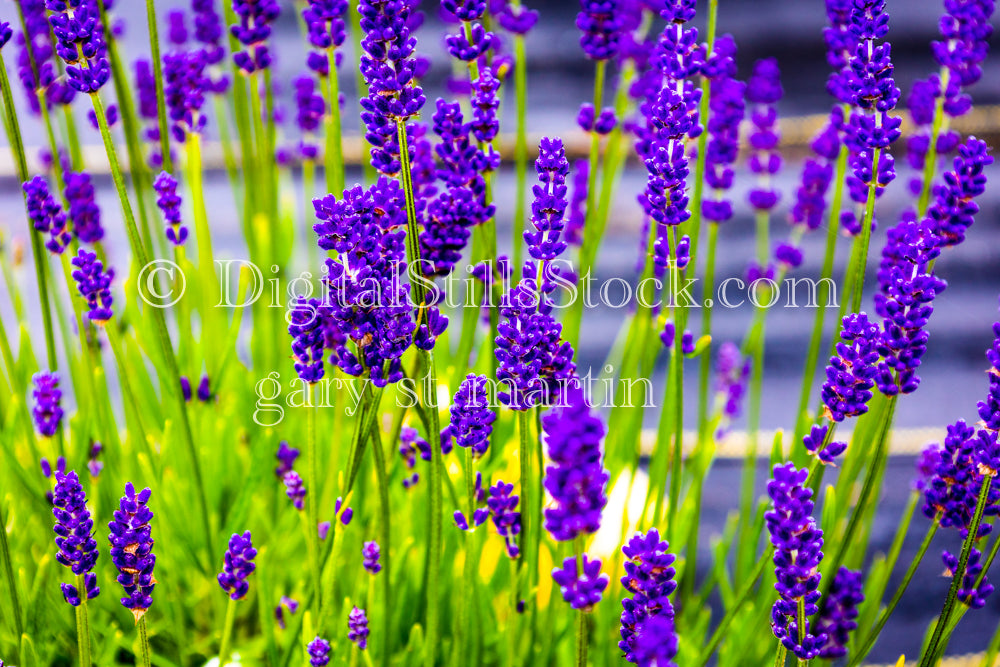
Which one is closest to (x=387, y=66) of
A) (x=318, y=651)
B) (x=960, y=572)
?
(x=318, y=651)

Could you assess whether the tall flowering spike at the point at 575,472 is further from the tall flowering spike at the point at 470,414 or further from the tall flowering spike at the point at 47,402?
the tall flowering spike at the point at 47,402

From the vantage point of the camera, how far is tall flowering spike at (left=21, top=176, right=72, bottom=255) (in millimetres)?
776

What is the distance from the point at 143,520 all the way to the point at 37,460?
0.45 m

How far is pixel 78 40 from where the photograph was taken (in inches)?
25.0

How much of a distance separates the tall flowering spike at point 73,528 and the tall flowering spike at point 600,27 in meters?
0.69

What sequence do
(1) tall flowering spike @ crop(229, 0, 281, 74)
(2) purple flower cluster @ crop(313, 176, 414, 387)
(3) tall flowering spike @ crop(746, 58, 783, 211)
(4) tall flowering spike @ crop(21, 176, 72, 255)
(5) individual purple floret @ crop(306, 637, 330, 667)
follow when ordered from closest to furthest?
(2) purple flower cluster @ crop(313, 176, 414, 387) → (5) individual purple floret @ crop(306, 637, 330, 667) → (4) tall flowering spike @ crop(21, 176, 72, 255) → (1) tall flowering spike @ crop(229, 0, 281, 74) → (3) tall flowering spike @ crop(746, 58, 783, 211)

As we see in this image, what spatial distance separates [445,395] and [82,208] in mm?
588

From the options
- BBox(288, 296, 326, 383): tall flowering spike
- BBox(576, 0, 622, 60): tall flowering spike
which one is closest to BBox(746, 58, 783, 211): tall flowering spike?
BBox(576, 0, 622, 60): tall flowering spike

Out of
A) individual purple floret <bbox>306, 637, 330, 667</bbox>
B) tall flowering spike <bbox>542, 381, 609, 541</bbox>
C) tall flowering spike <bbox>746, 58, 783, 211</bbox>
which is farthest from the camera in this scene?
tall flowering spike <bbox>746, 58, 783, 211</bbox>

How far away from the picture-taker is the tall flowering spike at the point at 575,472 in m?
0.43

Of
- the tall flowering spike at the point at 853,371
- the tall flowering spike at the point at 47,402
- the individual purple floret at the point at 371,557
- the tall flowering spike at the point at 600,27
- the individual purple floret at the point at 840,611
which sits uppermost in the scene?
the tall flowering spike at the point at 600,27

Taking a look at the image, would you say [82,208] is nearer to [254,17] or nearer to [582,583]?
[254,17]

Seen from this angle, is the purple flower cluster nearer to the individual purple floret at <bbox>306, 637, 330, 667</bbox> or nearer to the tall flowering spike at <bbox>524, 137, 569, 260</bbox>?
the tall flowering spike at <bbox>524, 137, 569, 260</bbox>

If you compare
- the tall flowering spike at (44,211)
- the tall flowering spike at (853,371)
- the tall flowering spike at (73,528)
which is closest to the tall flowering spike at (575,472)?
the tall flowering spike at (853,371)
